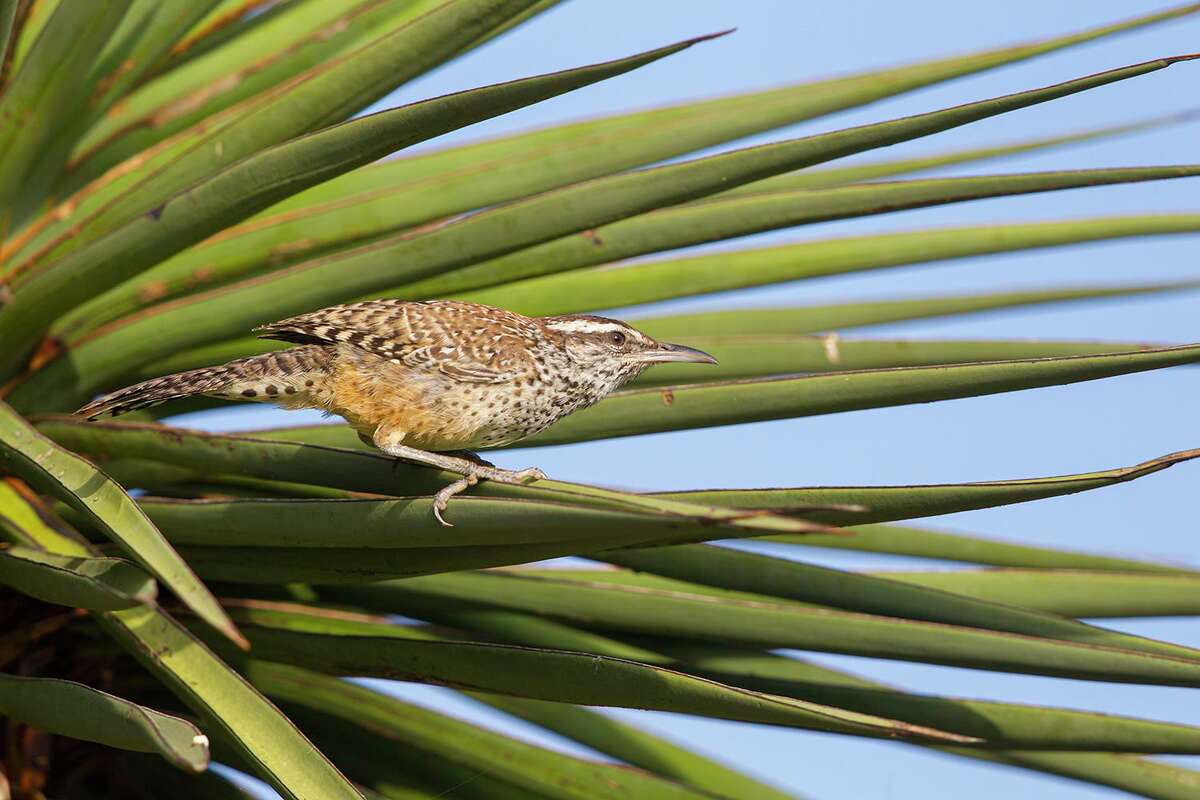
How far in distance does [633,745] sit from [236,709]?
4.12ft

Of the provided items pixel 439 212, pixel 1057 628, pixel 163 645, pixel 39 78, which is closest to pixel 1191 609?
pixel 1057 628

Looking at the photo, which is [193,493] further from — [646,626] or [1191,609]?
[1191,609]

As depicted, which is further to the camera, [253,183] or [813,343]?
[813,343]

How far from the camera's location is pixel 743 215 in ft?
7.55

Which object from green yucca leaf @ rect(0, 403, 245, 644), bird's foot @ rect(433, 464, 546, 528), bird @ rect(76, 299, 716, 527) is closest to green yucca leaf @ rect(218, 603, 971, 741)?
bird's foot @ rect(433, 464, 546, 528)

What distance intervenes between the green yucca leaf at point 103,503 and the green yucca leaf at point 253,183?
375 mm

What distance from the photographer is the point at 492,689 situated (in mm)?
2082

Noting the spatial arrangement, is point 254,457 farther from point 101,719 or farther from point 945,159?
point 945,159

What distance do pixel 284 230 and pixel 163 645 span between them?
1186 mm

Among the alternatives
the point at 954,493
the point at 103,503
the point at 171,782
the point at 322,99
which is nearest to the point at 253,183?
the point at 322,99

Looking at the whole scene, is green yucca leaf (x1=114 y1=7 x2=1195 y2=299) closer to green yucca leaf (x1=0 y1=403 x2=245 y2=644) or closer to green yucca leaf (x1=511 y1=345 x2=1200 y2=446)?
green yucca leaf (x1=511 y1=345 x2=1200 y2=446)

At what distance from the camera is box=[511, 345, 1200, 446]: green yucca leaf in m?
1.73

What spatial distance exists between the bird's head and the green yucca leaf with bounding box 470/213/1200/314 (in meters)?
0.17

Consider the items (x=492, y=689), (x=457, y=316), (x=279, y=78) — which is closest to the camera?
(x=492, y=689)
